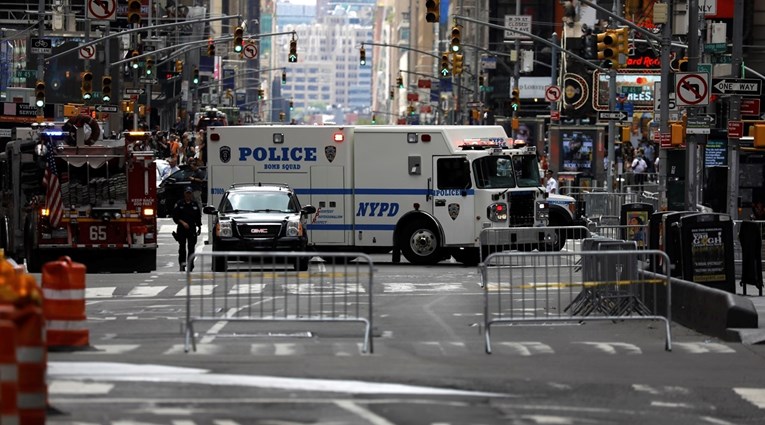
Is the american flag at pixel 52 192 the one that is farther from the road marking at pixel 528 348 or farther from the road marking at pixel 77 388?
the road marking at pixel 77 388

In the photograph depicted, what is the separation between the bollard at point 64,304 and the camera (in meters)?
15.4

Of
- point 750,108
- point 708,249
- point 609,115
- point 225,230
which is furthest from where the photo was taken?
point 609,115

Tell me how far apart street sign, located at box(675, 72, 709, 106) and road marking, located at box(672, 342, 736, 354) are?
45.2 feet

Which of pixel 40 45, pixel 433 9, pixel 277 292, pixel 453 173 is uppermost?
pixel 433 9

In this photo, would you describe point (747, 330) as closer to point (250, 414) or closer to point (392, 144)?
point (250, 414)

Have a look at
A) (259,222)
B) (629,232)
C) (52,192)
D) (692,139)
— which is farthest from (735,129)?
(52,192)

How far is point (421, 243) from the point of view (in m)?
32.1

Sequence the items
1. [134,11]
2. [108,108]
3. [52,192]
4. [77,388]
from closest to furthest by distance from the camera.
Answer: [77,388] < [52,192] < [134,11] < [108,108]

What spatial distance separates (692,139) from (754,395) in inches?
721

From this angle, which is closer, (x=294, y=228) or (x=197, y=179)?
(x=294, y=228)

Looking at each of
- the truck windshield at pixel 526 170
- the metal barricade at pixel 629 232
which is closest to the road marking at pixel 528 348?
the metal barricade at pixel 629 232

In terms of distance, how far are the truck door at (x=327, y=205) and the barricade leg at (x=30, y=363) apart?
22588 millimetres

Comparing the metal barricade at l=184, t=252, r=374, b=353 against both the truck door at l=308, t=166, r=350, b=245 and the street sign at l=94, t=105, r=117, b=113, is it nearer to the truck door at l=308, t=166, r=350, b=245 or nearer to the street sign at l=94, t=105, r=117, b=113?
the truck door at l=308, t=166, r=350, b=245

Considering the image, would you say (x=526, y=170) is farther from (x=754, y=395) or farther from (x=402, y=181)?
(x=754, y=395)
